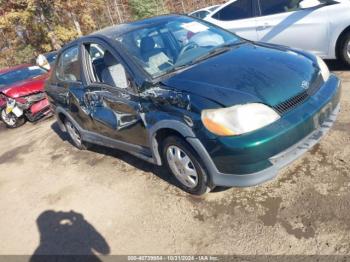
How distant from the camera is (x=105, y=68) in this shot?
4281 mm

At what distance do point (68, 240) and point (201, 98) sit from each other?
1896 millimetres

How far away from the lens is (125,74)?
12.7 ft

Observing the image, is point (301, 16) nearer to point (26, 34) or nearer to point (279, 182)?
point (279, 182)

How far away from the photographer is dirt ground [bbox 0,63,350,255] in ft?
10.00

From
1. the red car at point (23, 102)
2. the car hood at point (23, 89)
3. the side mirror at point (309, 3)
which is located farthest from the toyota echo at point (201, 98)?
the car hood at point (23, 89)

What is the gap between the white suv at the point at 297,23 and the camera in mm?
5766

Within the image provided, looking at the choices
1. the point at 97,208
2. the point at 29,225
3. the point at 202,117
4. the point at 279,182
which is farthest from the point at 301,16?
the point at 29,225

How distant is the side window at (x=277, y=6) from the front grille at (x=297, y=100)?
10.6 feet

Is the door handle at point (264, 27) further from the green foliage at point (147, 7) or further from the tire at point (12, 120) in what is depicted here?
the green foliage at point (147, 7)

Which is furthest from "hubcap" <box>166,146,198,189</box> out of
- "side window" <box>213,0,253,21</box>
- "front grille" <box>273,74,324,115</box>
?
"side window" <box>213,0,253,21</box>

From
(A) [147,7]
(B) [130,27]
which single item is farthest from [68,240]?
(A) [147,7]

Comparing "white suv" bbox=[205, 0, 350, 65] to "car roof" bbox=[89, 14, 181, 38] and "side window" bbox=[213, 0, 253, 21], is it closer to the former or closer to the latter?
"side window" bbox=[213, 0, 253, 21]

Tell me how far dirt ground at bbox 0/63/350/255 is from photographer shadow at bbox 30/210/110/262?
1cm

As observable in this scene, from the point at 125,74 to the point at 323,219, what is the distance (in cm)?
227
